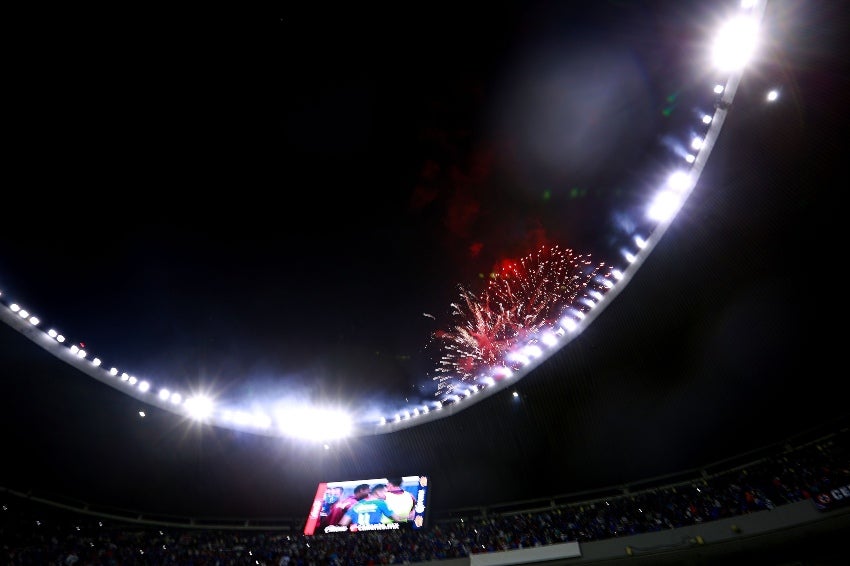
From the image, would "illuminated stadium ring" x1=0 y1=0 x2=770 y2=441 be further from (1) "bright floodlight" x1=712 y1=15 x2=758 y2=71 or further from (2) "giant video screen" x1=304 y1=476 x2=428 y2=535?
(2) "giant video screen" x1=304 y1=476 x2=428 y2=535

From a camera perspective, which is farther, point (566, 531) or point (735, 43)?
point (566, 531)

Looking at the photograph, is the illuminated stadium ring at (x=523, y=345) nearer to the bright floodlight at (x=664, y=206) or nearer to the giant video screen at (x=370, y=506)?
the bright floodlight at (x=664, y=206)

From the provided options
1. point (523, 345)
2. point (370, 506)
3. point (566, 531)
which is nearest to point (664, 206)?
point (523, 345)

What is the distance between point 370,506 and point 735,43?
25099 millimetres

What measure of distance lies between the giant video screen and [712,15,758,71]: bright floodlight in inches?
880

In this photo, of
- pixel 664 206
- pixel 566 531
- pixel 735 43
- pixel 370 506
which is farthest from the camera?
pixel 370 506

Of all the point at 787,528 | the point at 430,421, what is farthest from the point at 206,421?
the point at 787,528

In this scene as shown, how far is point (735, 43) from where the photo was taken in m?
12.9

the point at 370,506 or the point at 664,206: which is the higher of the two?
the point at 664,206

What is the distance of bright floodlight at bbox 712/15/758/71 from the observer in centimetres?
1273

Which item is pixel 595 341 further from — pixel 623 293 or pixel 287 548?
pixel 287 548

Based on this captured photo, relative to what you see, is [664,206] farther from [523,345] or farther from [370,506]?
[370,506]

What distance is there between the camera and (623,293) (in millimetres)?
17141

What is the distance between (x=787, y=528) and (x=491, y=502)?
13729 millimetres
